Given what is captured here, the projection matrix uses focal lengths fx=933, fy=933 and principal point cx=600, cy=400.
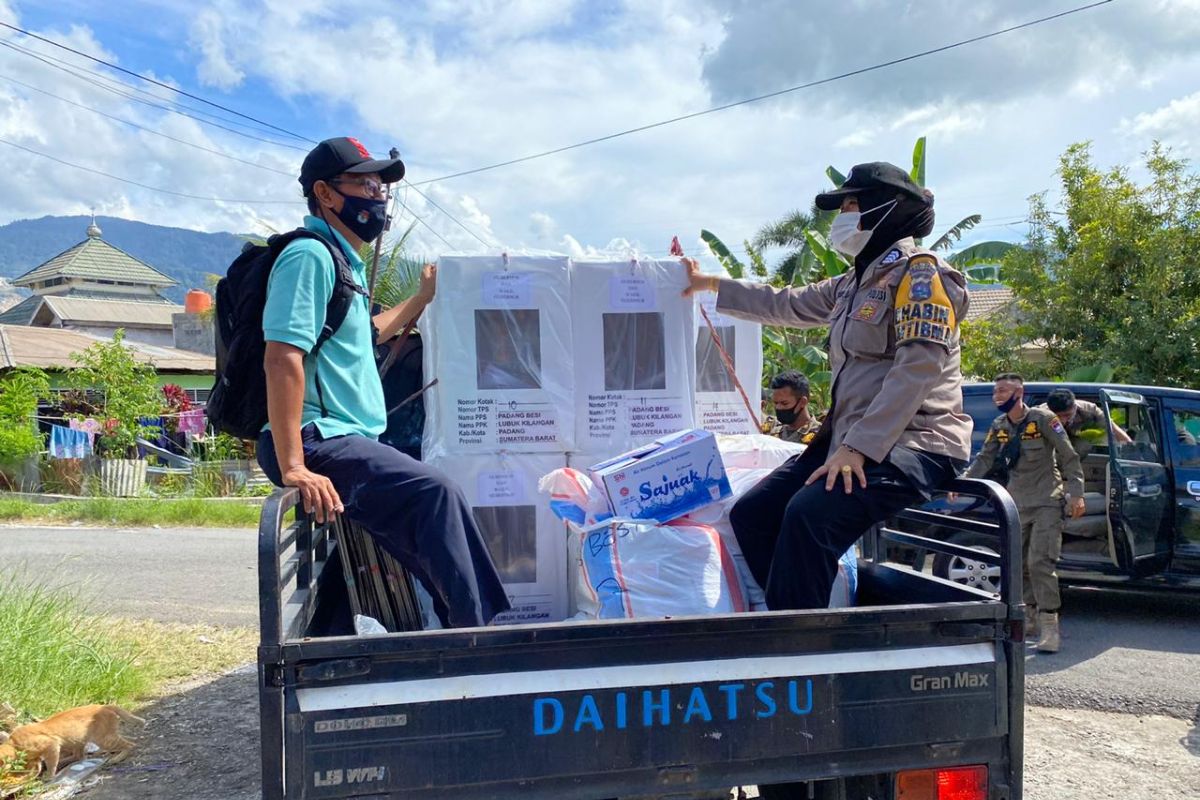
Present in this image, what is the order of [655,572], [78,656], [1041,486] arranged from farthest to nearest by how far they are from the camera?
[1041,486] → [78,656] → [655,572]

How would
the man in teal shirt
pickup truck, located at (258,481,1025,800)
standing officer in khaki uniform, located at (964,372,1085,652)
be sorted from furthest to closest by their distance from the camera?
standing officer in khaki uniform, located at (964,372,1085,652)
the man in teal shirt
pickup truck, located at (258,481,1025,800)

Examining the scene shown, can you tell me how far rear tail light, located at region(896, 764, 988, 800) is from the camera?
2.25 m

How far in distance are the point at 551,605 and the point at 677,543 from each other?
0.70m

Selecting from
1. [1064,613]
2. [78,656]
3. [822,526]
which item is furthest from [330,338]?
[1064,613]

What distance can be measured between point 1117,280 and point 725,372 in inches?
455

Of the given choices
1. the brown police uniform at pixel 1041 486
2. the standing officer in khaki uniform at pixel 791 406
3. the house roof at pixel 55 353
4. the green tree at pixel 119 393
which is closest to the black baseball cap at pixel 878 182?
the standing officer in khaki uniform at pixel 791 406

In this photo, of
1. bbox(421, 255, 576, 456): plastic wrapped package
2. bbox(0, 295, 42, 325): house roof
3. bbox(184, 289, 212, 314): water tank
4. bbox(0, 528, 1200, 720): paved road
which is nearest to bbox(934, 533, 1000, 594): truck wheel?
bbox(0, 528, 1200, 720): paved road

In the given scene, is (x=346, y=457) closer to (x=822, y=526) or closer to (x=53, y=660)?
(x=822, y=526)

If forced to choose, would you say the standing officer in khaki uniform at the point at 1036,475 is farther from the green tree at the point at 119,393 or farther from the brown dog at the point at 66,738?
the green tree at the point at 119,393

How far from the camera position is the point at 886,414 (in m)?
2.59

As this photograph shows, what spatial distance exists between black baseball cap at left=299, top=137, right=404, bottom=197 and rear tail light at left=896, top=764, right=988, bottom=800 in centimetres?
228

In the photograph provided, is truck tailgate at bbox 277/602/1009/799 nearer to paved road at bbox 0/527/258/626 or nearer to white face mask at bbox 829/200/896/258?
white face mask at bbox 829/200/896/258

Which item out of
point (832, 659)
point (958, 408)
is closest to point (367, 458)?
point (832, 659)

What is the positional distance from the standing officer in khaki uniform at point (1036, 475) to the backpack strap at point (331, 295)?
5166 millimetres
